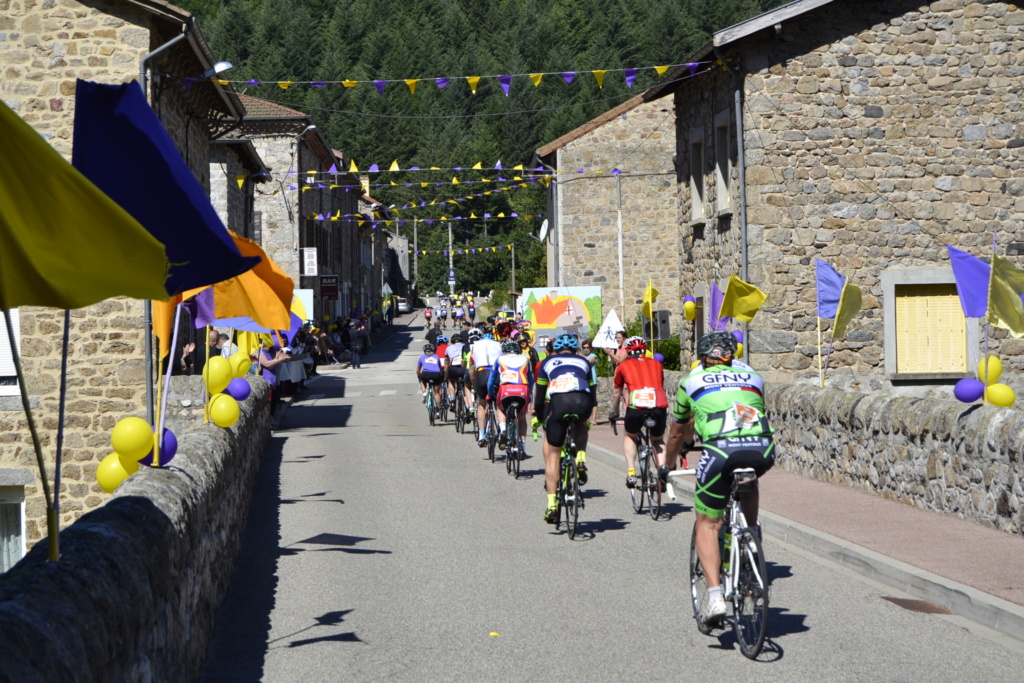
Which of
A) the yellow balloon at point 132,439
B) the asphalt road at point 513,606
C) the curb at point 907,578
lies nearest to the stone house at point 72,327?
the asphalt road at point 513,606

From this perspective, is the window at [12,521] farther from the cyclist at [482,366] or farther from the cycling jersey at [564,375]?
the cycling jersey at [564,375]

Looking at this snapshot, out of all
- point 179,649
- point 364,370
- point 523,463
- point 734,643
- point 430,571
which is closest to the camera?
point 179,649

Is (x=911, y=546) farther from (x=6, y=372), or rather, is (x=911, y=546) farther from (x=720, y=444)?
(x=6, y=372)

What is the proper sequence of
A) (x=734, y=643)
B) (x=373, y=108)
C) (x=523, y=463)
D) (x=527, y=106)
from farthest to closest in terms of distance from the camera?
1. (x=527, y=106)
2. (x=373, y=108)
3. (x=523, y=463)
4. (x=734, y=643)

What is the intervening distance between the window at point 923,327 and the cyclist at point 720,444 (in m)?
12.5

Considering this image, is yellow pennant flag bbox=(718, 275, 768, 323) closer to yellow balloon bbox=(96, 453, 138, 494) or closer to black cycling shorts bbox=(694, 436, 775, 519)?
black cycling shorts bbox=(694, 436, 775, 519)

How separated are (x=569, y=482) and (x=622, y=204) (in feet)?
85.2

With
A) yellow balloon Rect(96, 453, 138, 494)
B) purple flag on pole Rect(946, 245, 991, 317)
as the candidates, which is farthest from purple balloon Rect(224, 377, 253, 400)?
purple flag on pole Rect(946, 245, 991, 317)

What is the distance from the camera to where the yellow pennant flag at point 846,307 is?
48.5 feet

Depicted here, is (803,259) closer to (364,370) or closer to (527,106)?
(364,370)

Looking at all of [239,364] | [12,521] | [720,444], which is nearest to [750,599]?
[720,444]

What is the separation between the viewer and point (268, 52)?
74812 millimetres

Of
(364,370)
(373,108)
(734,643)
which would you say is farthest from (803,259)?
(373,108)

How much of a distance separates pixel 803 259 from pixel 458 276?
75.4 metres
